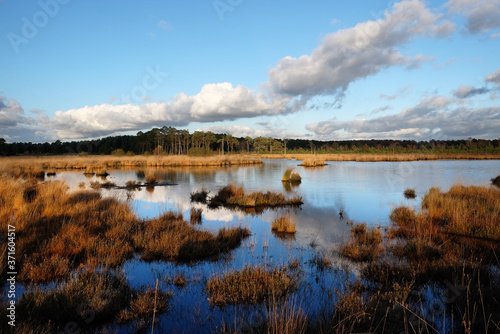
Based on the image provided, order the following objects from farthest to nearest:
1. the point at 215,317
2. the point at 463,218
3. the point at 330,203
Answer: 1. the point at 330,203
2. the point at 463,218
3. the point at 215,317

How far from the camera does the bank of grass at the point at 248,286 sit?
17.6ft

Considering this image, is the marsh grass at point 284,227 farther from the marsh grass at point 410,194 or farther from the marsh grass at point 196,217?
the marsh grass at point 410,194

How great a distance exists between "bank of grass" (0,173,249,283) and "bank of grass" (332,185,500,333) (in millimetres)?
4233

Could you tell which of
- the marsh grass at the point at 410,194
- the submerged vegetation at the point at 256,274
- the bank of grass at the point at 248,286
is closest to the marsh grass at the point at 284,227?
the submerged vegetation at the point at 256,274

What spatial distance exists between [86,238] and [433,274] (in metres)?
8.68

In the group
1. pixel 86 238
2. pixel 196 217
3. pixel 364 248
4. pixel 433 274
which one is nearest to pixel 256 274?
pixel 364 248

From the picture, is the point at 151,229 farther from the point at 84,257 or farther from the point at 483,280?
the point at 483,280

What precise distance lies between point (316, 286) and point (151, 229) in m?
5.88

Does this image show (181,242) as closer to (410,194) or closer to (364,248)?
(364,248)

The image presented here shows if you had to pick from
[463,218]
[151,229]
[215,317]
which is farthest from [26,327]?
[463,218]

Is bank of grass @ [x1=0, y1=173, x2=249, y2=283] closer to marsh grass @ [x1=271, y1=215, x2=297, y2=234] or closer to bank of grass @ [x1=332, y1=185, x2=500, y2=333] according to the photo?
marsh grass @ [x1=271, y1=215, x2=297, y2=234]

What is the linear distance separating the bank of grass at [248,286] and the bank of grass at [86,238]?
204 cm

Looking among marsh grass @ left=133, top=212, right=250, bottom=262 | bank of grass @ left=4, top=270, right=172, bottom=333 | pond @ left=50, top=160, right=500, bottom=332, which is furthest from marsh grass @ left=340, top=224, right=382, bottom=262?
bank of grass @ left=4, top=270, right=172, bottom=333

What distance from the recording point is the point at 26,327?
3617 millimetres
